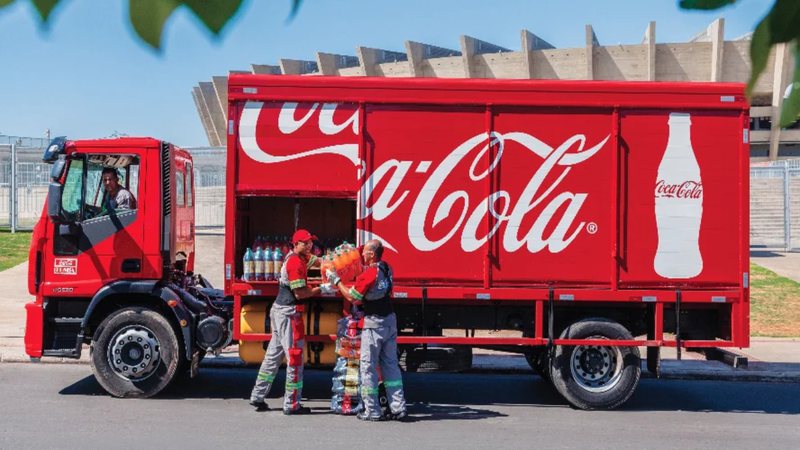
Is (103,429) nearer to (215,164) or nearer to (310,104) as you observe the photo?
(310,104)

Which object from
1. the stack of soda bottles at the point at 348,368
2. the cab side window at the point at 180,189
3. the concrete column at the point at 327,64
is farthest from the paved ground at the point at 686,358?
the concrete column at the point at 327,64

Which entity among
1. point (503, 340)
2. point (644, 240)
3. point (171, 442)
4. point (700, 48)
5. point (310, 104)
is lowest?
point (171, 442)

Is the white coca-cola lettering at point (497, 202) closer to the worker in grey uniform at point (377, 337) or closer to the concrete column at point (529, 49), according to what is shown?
the worker in grey uniform at point (377, 337)

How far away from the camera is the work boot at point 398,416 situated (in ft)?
28.2

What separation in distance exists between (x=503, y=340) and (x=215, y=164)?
46.6ft

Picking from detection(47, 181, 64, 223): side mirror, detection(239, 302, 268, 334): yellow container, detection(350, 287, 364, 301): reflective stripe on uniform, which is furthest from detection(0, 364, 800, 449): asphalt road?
detection(47, 181, 64, 223): side mirror

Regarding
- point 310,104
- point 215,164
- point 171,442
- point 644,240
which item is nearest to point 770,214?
point 215,164

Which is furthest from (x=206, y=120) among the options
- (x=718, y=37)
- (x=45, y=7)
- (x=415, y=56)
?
(x=45, y=7)

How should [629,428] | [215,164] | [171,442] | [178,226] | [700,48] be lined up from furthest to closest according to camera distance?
[700,48] < [215,164] < [178,226] < [629,428] < [171,442]

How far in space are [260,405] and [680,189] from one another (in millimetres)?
4722

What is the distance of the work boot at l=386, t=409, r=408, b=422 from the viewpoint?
858cm

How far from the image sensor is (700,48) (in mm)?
45594

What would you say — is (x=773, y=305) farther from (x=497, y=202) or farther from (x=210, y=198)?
(x=210, y=198)

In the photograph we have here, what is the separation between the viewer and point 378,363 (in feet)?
28.5
